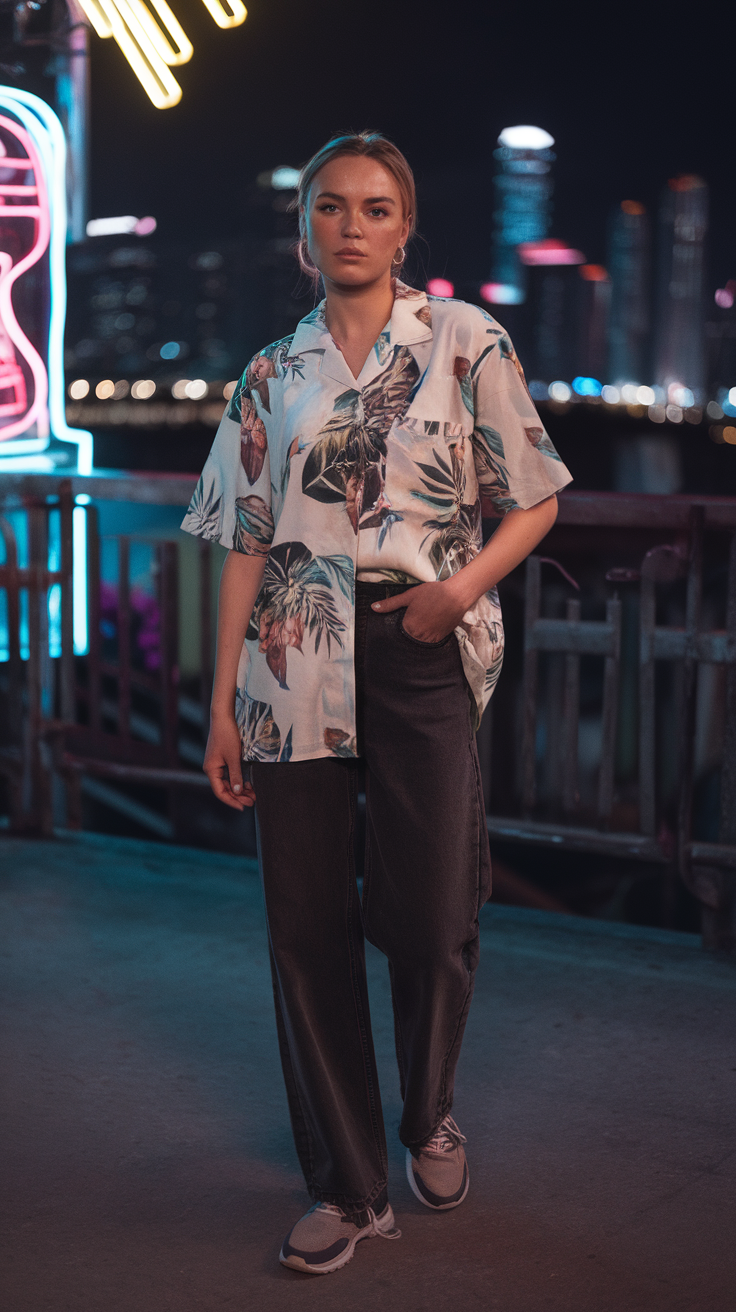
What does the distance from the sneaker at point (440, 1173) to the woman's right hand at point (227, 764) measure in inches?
28.3

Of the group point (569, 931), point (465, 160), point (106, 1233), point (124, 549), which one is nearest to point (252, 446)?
point (106, 1233)

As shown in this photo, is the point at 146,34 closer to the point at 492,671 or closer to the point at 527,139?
the point at 492,671

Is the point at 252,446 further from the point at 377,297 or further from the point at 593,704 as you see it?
the point at 593,704

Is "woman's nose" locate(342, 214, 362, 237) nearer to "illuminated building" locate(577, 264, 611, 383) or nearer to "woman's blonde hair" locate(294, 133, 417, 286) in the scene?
"woman's blonde hair" locate(294, 133, 417, 286)

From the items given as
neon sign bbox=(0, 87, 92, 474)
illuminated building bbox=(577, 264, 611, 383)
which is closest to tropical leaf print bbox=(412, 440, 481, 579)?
neon sign bbox=(0, 87, 92, 474)

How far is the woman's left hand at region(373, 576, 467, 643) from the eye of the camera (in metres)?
2.00

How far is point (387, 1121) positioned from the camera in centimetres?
264

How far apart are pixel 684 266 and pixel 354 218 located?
16.2 meters

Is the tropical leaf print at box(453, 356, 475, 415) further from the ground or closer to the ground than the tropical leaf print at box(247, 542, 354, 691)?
further from the ground

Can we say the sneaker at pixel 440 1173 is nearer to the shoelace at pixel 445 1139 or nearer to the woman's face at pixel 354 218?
the shoelace at pixel 445 1139

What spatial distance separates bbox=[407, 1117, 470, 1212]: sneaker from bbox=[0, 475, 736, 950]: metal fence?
5.58 ft

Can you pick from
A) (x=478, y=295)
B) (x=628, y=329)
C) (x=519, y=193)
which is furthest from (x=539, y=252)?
(x=628, y=329)

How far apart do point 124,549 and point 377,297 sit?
3051 millimetres

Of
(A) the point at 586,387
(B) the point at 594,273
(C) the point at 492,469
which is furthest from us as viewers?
(B) the point at 594,273
